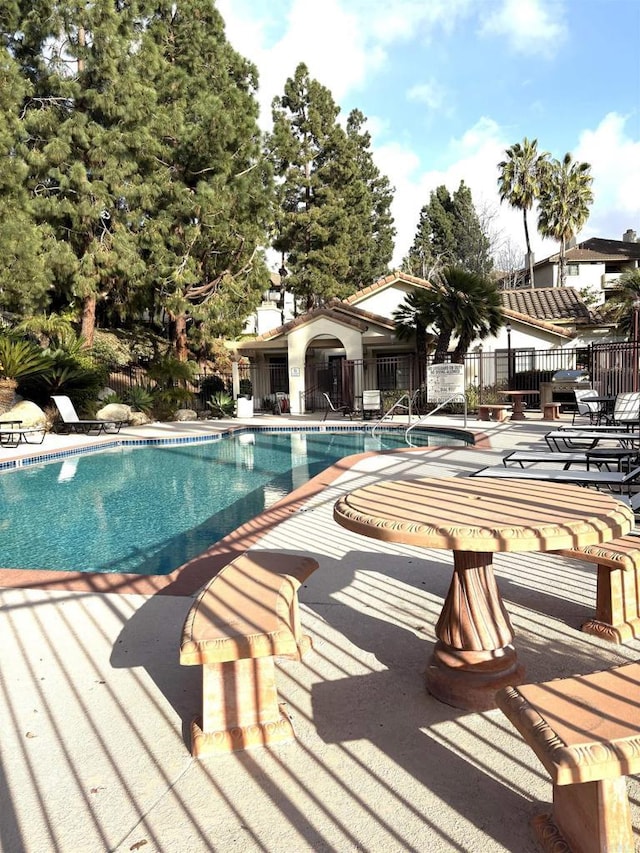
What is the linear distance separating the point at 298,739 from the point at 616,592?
1880mm

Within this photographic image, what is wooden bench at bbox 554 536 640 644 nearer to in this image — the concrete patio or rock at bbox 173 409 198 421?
the concrete patio

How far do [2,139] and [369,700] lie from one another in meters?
20.9

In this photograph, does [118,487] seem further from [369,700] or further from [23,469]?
[369,700]

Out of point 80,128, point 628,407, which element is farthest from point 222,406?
point 628,407

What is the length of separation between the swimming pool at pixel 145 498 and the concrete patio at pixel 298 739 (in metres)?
1.96

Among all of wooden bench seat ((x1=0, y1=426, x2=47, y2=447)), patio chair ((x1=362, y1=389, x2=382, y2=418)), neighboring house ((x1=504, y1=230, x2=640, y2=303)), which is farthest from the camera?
neighboring house ((x1=504, y1=230, x2=640, y2=303))

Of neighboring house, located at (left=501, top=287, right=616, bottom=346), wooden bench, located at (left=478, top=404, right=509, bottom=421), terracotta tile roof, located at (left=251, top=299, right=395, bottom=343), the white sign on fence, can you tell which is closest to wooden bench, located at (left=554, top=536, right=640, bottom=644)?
the white sign on fence

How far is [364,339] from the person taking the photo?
21.8m

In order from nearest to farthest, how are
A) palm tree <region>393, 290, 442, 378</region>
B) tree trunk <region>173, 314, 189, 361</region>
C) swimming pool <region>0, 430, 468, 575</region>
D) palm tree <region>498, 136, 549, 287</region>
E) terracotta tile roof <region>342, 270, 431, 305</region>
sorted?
swimming pool <region>0, 430, 468, 575</region>
palm tree <region>393, 290, 442, 378</region>
terracotta tile roof <region>342, 270, 431, 305</region>
tree trunk <region>173, 314, 189, 361</region>
palm tree <region>498, 136, 549, 287</region>

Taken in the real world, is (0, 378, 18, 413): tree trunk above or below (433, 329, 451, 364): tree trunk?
below

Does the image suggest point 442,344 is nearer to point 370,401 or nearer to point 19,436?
point 370,401

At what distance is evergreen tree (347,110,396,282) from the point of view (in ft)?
123

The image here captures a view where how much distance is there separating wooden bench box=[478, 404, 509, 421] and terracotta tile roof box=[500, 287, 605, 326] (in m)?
9.96

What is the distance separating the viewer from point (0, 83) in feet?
58.7
